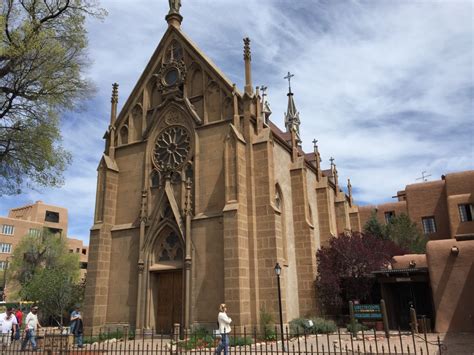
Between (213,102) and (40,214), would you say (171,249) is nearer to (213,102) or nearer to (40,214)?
(213,102)

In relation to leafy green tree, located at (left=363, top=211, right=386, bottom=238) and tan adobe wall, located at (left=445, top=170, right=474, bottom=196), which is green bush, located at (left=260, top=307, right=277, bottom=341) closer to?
leafy green tree, located at (left=363, top=211, right=386, bottom=238)

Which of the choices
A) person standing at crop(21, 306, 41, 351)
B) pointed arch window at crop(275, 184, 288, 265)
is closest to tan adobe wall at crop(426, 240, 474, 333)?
pointed arch window at crop(275, 184, 288, 265)

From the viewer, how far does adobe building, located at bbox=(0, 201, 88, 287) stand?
65.7 m

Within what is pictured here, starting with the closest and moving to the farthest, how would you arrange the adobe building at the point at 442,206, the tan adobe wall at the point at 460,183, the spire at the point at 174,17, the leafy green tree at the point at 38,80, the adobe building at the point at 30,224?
the leafy green tree at the point at 38,80 < the spire at the point at 174,17 < the adobe building at the point at 442,206 < the tan adobe wall at the point at 460,183 < the adobe building at the point at 30,224

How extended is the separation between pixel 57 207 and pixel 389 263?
68.6 meters

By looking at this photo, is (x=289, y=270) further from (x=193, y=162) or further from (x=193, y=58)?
(x=193, y=58)

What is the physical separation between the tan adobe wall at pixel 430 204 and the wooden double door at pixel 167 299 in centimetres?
2965

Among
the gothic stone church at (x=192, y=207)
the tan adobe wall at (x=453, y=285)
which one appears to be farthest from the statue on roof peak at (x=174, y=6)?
the tan adobe wall at (x=453, y=285)

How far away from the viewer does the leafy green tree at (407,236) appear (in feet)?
117

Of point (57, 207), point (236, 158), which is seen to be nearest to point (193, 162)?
point (236, 158)

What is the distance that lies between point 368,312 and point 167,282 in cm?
977

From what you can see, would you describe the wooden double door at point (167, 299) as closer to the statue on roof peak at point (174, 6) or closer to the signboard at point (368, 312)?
the signboard at point (368, 312)

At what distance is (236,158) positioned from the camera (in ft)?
65.4

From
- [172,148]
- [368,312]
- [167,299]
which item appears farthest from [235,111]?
[368,312]
